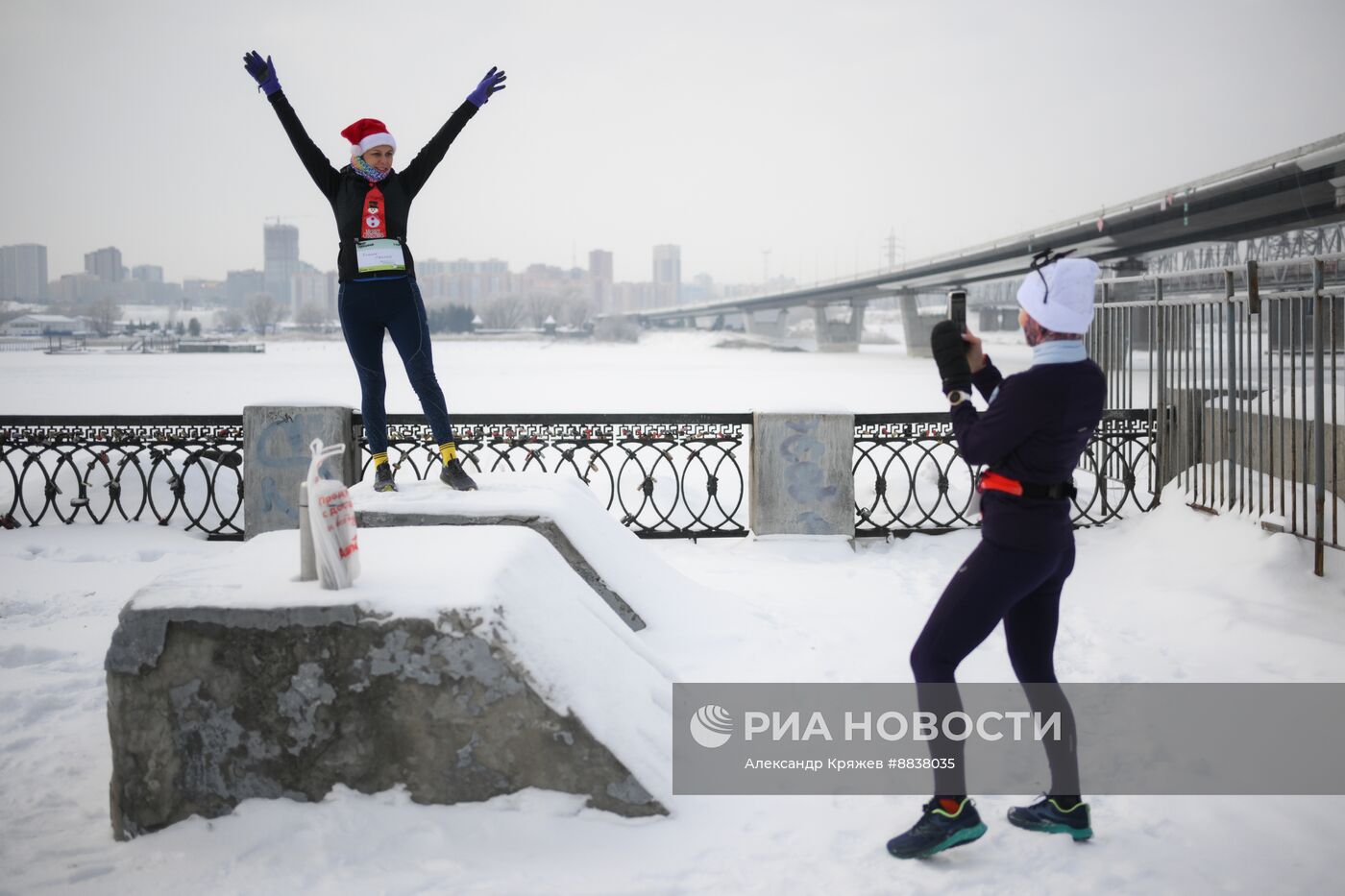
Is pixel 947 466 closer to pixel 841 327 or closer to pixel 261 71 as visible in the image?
pixel 261 71

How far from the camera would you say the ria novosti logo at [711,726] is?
4.45 m

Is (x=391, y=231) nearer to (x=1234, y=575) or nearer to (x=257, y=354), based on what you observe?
(x=1234, y=575)

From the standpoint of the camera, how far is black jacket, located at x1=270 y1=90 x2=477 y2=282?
5.90m

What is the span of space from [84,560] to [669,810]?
22.7ft

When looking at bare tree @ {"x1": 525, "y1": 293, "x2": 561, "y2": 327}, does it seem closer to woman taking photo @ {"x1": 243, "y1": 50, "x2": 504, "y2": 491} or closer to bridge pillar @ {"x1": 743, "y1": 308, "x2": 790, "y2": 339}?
bridge pillar @ {"x1": 743, "y1": 308, "x2": 790, "y2": 339}

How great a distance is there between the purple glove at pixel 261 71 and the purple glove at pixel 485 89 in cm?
117

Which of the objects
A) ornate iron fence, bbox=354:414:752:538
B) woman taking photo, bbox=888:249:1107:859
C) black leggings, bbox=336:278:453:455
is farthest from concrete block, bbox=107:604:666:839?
ornate iron fence, bbox=354:414:752:538

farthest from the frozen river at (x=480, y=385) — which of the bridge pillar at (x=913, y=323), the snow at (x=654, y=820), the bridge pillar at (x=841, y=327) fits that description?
the bridge pillar at (x=841, y=327)

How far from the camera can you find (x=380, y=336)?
6262mm

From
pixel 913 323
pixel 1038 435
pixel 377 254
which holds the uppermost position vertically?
pixel 913 323

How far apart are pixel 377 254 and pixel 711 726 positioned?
349 centimetres

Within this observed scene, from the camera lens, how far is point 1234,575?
7133 mm

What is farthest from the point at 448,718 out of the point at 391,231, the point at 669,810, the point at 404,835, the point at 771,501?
the point at 771,501

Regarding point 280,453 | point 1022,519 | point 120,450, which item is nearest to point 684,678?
point 1022,519
